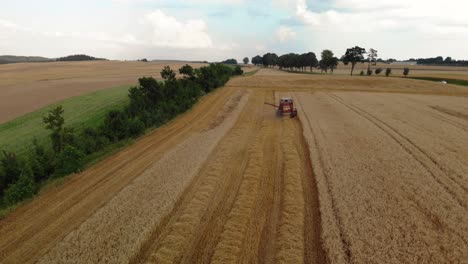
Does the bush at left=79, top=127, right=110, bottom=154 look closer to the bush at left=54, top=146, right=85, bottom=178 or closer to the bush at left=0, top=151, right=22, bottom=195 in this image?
the bush at left=54, top=146, right=85, bottom=178

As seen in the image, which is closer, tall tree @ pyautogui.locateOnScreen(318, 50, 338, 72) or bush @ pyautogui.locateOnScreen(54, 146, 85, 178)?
bush @ pyautogui.locateOnScreen(54, 146, 85, 178)

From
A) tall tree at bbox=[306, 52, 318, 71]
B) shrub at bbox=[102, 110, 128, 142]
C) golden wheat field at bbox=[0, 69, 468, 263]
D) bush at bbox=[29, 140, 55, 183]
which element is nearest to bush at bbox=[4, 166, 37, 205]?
golden wheat field at bbox=[0, 69, 468, 263]

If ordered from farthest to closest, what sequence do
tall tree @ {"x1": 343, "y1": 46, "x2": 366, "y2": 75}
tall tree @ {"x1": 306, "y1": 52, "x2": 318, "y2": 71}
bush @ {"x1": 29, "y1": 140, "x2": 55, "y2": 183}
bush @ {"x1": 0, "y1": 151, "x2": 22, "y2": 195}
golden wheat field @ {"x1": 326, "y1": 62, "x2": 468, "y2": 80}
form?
tall tree @ {"x1": 306, "y1": 52, "x2": 318, "y2": 71}
tall tree @ {"x1": 343, "y1": 46, "x2": 366, "y2": 75}
golden wheat field @ {"x1": 326, "y1": 62, "x2": 468, "y2": 80}
bush @ {"x1": 29, "y1": 140, "x2": 55, "y2": 183}
bush @ {"x1": 0, "y1": 151, "x2": 22, "y2": 195}

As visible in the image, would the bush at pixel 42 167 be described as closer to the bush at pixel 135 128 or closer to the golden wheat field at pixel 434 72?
the bush at pixel 135 128

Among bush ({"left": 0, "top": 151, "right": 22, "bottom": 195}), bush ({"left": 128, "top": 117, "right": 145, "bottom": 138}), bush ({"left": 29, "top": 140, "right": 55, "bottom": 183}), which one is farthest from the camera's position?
bush ({"left": 128, "top": 117, "right": 145, "bottom": 138})

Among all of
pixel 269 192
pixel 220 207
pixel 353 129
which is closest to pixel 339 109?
pixel 353 129

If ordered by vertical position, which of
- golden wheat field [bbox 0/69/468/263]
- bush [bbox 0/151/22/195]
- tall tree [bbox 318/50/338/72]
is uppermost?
tall tree [bbox 318/50/338/72]
